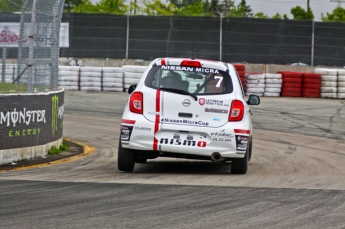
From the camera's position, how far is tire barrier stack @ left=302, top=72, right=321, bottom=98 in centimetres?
3005

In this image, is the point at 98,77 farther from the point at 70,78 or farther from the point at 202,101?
the point at 202,101

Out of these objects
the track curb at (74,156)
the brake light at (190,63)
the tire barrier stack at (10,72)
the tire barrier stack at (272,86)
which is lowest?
the track curb at (74,156)

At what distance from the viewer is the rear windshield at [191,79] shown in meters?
10.6

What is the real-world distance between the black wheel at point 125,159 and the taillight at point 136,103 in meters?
0.54

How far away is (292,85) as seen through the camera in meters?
30.0

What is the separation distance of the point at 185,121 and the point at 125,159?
101 centimetres

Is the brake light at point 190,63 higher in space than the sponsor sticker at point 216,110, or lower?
higher

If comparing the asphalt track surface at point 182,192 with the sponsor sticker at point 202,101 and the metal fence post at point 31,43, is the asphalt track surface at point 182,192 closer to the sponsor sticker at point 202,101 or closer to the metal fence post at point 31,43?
the sponsor sticker at point 202,101

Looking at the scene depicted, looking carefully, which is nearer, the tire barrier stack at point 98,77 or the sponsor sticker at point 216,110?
the sponsor sticker at point 216,110

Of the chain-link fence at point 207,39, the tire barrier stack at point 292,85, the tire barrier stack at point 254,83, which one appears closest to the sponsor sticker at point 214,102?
the tire barrier stack at point 254,83

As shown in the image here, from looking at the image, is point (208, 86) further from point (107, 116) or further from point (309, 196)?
point (107, 116)

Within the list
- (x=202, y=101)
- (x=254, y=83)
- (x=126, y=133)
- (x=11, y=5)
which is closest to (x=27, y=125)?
(x=11, y=5)

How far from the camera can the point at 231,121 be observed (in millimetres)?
10461

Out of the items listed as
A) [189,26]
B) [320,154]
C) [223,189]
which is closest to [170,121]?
[223,189]
